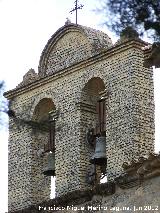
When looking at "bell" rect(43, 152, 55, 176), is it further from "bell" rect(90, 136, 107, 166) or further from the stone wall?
"bell" rect(90, 136, 107, 166)

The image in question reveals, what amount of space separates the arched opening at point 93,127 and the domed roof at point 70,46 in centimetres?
49

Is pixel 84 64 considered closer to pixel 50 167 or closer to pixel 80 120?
pixel 80 120

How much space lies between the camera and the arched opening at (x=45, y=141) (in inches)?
571

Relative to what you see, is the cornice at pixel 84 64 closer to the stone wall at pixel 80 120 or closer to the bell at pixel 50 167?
the stone wall at pixel 80 120

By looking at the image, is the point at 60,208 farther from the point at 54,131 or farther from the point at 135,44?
the point at 135,44

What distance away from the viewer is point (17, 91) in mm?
15164

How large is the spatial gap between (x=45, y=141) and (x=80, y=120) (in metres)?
1.18

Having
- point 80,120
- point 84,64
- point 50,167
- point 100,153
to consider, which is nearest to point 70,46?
point 84,64

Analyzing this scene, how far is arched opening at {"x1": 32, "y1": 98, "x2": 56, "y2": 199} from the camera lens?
47.6 ft

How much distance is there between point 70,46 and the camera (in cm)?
1459

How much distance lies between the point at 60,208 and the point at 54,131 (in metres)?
1.37

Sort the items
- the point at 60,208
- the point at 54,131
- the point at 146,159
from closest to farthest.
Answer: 1. the point at 146,159
2. the point at 60,208
3. the point at 54,131

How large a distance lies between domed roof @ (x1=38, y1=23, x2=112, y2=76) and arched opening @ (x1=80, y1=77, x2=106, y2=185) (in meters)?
A: 0.49

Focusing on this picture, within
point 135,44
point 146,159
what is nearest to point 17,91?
point 135,44
